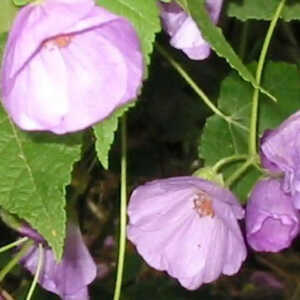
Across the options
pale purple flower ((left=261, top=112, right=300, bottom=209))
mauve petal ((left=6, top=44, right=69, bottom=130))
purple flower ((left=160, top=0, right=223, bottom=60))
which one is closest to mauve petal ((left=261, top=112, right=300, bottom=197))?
pale purple flower ((left=261, top=112, right=300, bottom=209))

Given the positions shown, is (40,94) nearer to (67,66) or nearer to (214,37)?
(67,66)

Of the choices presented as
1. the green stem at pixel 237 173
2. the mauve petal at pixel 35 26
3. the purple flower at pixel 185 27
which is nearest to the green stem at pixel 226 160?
the green stem at pixel 237 173

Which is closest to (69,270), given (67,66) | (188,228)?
(188,228)

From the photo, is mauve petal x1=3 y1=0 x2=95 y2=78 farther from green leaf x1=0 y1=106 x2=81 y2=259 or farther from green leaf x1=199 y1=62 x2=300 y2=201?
green leaf x1=199 y1=62 x2=300 y2=201

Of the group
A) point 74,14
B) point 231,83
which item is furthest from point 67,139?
point 231,83

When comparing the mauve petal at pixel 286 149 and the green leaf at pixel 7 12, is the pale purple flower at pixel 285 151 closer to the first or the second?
the mauve petal at pixel 286 149

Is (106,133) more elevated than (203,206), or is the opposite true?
(106,133)
